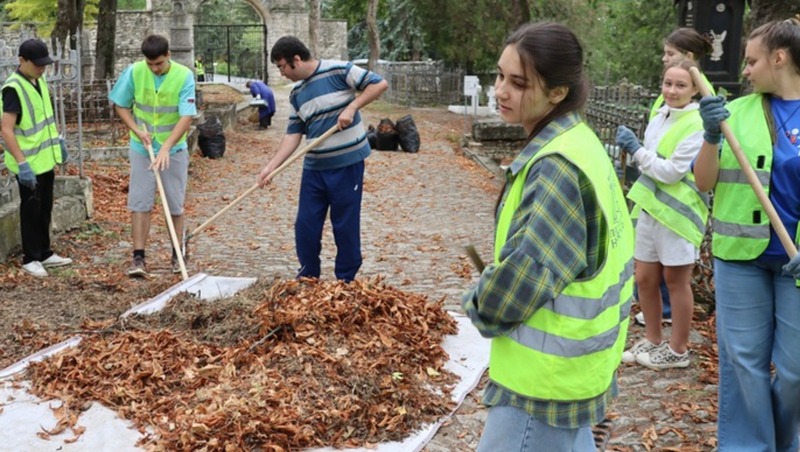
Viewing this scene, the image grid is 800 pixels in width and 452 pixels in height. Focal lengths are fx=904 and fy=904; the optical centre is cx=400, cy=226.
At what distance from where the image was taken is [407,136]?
1897 centimetres

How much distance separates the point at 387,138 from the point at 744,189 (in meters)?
15.5

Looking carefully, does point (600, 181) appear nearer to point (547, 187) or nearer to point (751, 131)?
point (547, 187)

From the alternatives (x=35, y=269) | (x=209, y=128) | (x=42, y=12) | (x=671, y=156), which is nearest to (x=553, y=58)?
(x=671, y=156)

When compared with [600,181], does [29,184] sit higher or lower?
lower

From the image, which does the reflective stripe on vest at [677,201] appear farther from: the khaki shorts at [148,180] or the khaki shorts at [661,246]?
the khaki shorts at [148,180]

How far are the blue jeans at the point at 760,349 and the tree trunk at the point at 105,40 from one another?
18416 millimetres

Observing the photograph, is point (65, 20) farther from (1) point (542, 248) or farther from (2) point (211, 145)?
(1) point (542, 248)

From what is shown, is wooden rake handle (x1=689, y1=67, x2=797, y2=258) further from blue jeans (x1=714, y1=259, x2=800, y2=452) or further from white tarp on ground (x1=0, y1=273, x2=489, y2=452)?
white tarp on ground (x1=0, y1=273, x2=489, y2=452)

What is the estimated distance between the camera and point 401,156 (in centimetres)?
1850

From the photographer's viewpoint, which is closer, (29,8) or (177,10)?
(177,10)

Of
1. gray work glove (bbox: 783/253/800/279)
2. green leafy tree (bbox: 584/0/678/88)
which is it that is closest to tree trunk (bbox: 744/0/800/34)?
gray work glove (bbox: 783/253/800/279)

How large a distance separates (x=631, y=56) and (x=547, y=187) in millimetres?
33549

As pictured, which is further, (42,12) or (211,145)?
(42,12)

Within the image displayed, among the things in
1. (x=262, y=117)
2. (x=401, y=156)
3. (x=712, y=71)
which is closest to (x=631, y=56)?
(x=262, y=117)
